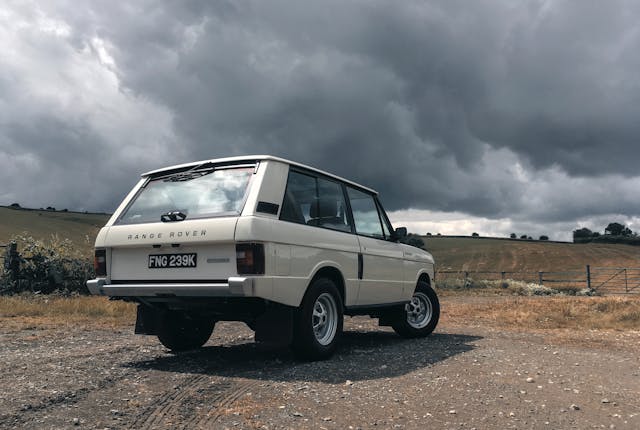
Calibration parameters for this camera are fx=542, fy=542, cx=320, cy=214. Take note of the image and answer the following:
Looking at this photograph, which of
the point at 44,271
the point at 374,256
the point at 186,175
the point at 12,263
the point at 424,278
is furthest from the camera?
the point at 44,271

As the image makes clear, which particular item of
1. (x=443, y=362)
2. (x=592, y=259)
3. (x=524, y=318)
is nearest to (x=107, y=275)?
(x=443, y=362)

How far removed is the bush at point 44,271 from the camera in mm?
15164

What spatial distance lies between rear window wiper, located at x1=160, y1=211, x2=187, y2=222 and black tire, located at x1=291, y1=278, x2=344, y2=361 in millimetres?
1463

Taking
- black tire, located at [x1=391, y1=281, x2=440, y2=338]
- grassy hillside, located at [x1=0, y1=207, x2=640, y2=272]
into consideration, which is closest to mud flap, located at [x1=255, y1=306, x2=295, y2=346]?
black tire, located at [x1=391, y1=281, x2=440, y2=338]

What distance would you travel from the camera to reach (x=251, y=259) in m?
4.89

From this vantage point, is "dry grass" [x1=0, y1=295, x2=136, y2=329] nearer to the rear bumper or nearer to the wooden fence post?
the wooden fence post

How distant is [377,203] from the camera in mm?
7730


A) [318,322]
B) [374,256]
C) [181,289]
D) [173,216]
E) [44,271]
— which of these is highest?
[173,216]

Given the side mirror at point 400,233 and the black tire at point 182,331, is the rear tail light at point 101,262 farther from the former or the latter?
the side mirror at point 400,233

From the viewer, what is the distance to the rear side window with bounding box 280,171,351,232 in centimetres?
559

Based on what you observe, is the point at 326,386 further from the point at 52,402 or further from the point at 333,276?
the point at 52,402

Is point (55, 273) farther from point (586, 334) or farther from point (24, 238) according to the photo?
point (586, 334)

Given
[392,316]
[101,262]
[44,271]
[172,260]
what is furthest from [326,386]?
[44,271]

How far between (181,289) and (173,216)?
2.45 feet
